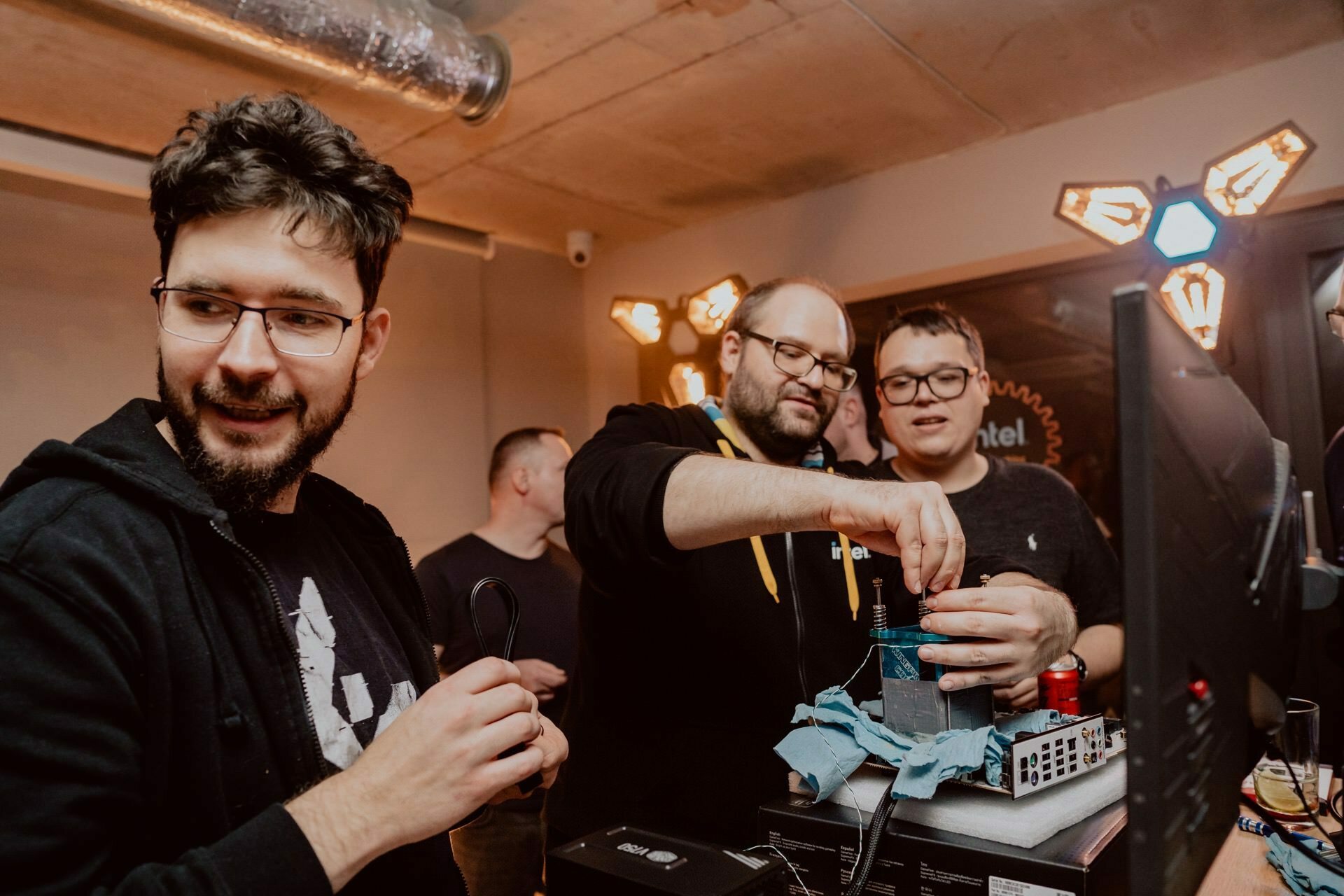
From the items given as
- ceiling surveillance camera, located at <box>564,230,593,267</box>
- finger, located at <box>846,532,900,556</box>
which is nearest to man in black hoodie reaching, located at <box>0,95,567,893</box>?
finger, located at <box>846,532,900,556</box>

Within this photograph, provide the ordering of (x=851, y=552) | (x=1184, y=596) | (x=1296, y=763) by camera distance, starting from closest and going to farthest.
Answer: (x=1184, y=596)
(x=1296, y=763)
(x=851, y=552)

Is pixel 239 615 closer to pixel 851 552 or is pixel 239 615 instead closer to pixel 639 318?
pixel 851 552

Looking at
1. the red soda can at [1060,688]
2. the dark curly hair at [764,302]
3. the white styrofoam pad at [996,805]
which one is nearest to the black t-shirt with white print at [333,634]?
the white styrofoam pad at [996,805]

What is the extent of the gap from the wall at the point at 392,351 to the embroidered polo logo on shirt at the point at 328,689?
2.65 m

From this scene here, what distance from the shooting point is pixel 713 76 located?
2.85 metres

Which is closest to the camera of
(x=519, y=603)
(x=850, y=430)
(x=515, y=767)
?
(x=515, y=767)

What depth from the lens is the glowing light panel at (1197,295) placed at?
2836mm

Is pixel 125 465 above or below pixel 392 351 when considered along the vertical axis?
below

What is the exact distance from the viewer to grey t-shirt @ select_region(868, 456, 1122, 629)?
7.04 ft

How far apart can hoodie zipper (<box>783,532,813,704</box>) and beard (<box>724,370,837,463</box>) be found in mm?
238

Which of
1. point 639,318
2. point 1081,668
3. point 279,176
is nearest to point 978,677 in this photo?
point 1081,668

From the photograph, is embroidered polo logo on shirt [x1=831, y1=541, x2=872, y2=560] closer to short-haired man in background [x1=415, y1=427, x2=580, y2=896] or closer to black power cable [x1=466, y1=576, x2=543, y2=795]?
black power cable [x1=466, y1=576, x2=543, y2=795]

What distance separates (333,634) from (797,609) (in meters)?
0.84

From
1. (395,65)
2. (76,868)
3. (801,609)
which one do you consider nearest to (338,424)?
(76,868)
